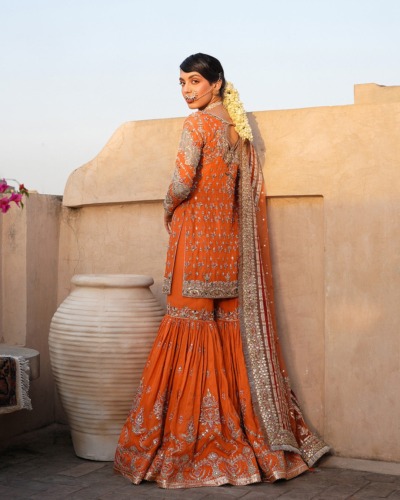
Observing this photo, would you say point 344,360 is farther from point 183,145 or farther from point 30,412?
point 30,412

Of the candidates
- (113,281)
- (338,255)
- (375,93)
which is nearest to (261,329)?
(338,255)

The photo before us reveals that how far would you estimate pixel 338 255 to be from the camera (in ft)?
13.6

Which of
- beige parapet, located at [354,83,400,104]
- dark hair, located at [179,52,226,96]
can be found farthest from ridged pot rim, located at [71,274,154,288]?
beige parapet, located at [354,83,400,104]

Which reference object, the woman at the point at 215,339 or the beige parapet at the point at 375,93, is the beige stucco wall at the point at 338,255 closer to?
the woman at the point at 215,339

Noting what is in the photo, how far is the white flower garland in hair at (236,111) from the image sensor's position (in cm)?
410

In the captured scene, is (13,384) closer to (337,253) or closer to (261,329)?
(261,329)

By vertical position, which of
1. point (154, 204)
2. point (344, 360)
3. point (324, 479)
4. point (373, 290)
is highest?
point (154, 204)

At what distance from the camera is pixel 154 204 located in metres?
4.81

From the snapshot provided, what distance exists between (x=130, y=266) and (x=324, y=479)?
1827mm

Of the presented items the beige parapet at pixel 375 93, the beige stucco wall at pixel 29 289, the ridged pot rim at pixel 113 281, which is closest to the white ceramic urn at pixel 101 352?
the ridged pot rim at pixel 113 281

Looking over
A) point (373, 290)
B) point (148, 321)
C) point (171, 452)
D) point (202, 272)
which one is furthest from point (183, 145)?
point (171, 452)

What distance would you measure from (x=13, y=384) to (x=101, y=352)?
0.46m

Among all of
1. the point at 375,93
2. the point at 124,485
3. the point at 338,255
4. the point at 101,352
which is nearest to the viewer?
the point at 124,485

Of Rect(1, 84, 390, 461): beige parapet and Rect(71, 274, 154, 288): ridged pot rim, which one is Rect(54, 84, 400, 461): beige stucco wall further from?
Rect(71, 274, 154, 288): ridged pot rim
